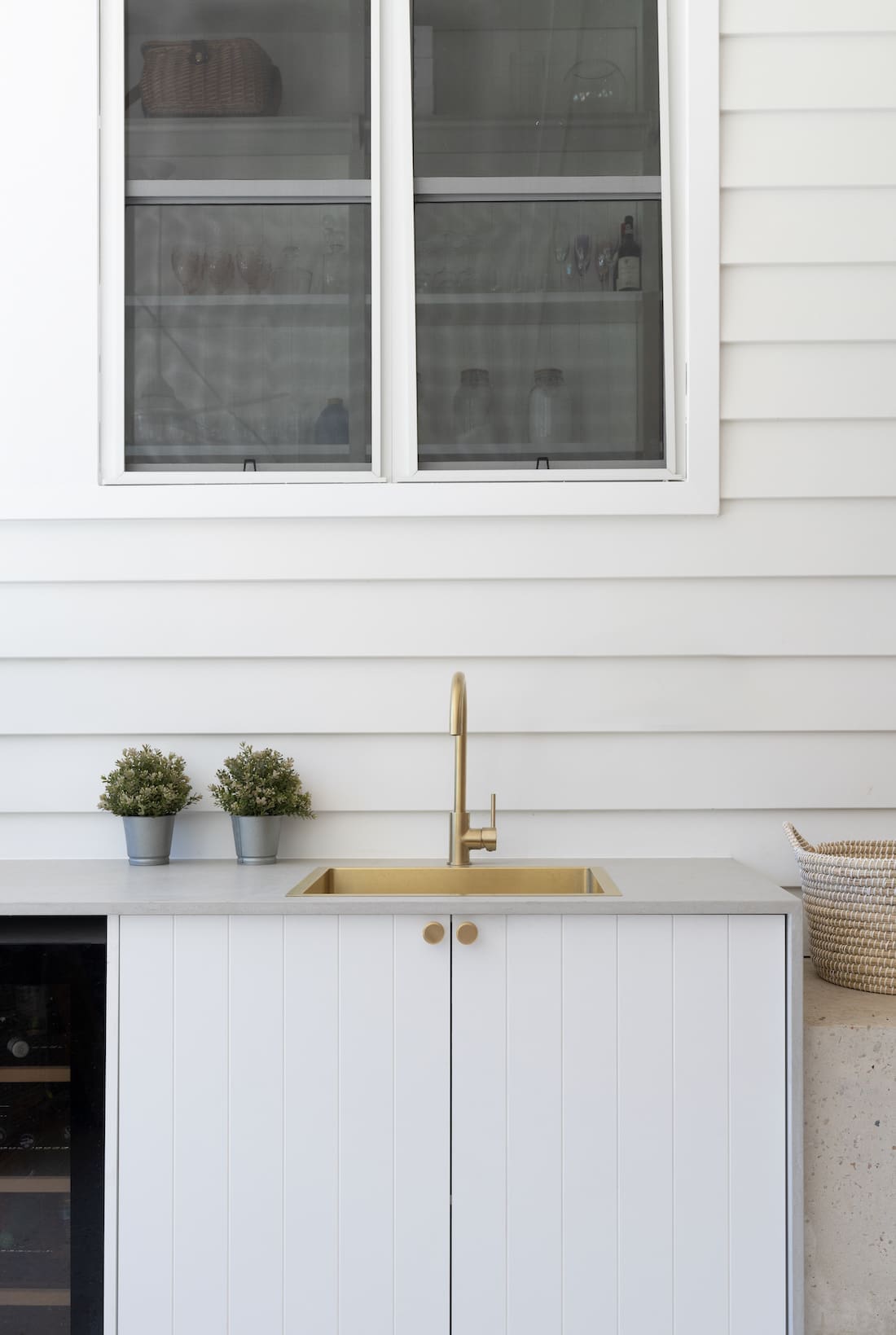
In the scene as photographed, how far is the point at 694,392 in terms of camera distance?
1977 mm

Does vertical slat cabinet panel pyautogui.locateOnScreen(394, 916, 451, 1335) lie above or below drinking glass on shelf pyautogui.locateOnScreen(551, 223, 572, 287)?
below

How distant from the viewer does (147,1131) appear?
1516 millimetres

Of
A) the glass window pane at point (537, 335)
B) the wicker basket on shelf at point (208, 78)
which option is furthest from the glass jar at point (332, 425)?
the wicker basket on shelf at point (208, 78)

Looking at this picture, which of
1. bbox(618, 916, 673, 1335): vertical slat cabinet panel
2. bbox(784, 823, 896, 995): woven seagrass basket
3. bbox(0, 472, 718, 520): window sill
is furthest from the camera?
bbox(0, 472, 718, 520): window sill

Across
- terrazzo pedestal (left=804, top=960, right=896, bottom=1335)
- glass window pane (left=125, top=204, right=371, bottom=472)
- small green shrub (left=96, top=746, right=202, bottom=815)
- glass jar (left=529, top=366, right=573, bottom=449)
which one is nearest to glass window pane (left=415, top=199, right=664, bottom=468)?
glass jar (left=529, top=366, right=573, bottom=449)

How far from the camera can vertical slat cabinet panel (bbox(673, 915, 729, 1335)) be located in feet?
4.89

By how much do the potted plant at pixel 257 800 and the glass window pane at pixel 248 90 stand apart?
44.9 inches

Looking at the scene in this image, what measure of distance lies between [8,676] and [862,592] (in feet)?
5.44

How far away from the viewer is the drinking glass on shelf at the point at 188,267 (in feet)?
6.60

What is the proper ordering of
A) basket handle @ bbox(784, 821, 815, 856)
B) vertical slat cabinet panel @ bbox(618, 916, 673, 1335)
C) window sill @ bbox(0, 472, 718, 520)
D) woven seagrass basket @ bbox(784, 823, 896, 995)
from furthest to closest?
window sill @ bbox(0, 472, 718, 520) → basket handle @ bbox(784, 821, 815, 856) → woven seagrass basket @ bbox(784, 823, 896, 995) → vertical slat cabinet panel @ bbox(618, 916, 673, 1335)

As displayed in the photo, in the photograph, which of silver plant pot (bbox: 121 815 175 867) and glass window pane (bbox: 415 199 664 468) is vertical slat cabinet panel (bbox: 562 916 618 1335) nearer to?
silver plant pot (bbox: 121 815 175 867)

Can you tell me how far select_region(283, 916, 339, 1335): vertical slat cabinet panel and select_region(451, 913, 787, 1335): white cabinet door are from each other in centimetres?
18

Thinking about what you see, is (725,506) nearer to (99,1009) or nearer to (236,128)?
(236,128)

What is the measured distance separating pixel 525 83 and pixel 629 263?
0.40m
